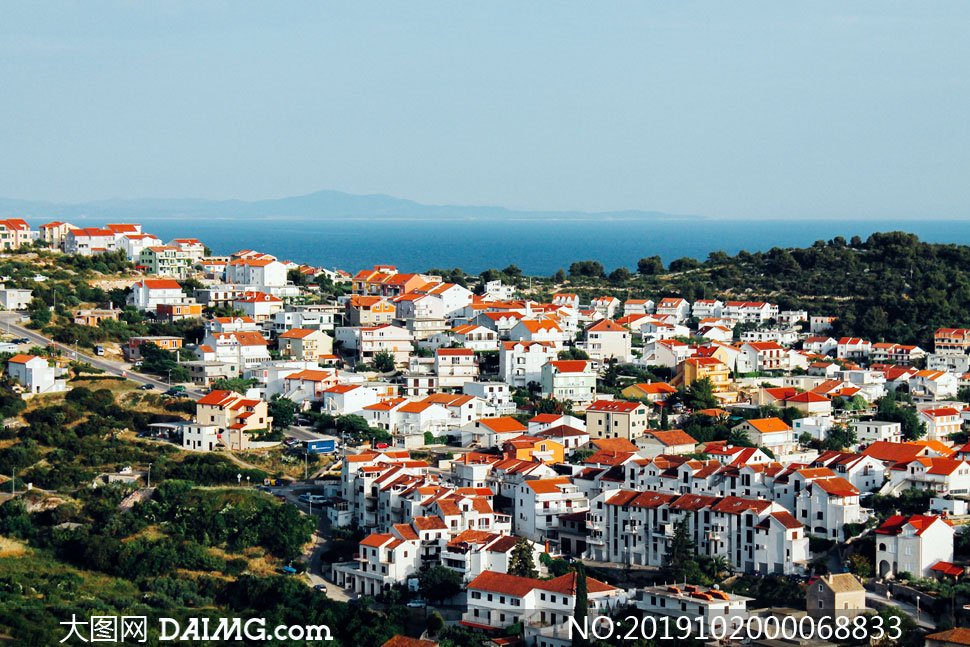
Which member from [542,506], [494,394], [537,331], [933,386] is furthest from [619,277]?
[542,506]

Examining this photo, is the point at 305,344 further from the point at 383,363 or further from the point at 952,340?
the point at 952,340

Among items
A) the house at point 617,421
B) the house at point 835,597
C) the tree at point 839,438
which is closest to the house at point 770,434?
the tree at point 839,438

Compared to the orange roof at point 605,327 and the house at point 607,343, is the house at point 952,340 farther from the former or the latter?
the orange roof at point 605,327

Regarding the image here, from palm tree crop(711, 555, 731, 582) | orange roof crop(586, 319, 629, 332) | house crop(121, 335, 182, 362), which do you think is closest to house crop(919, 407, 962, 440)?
orange roof crop(586, 319, 629, 332)

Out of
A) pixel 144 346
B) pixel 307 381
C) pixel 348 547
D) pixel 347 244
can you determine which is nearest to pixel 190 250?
pixel 144 346

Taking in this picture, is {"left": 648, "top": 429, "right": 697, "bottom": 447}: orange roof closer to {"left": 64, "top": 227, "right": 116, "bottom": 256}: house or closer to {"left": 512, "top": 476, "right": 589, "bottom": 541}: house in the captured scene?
{"left": 512, "top": 476, "right": 589, "bottom": 541}: house

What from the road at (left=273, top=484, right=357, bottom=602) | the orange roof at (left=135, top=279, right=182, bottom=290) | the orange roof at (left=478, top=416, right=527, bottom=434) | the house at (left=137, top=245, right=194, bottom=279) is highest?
the house at (left=137, top=245, right=194, bottom=279)
